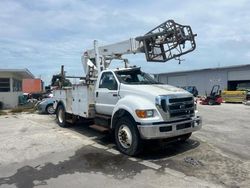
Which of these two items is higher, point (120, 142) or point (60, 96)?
point (60, 96)

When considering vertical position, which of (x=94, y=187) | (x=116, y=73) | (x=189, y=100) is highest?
(x=116, y=73)

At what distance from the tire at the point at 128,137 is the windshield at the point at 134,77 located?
4.33 ft

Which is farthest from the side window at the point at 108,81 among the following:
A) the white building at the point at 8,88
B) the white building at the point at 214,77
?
the white building at the point at 214,77

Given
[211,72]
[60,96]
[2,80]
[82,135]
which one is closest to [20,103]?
[2,80]

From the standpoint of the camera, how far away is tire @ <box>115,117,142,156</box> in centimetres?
813

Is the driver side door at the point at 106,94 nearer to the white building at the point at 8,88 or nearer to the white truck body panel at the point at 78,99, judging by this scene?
the white truck body panel at the point at 78,99

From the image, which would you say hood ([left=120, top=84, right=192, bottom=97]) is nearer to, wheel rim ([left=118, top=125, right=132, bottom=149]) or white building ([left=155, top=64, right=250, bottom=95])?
wheel rim ([left=118, top=125, right=132, bottom=149])

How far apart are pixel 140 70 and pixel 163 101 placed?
2.43 metres

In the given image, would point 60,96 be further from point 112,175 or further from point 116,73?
point 112,175

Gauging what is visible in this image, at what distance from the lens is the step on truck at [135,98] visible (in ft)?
26.3

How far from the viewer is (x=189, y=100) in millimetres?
8727

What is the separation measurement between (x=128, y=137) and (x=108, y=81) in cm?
227

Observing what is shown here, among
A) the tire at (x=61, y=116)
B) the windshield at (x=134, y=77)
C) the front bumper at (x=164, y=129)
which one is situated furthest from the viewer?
the tire at (x=61, y=116)

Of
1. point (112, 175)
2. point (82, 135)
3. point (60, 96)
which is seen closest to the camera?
point (112, 175)
